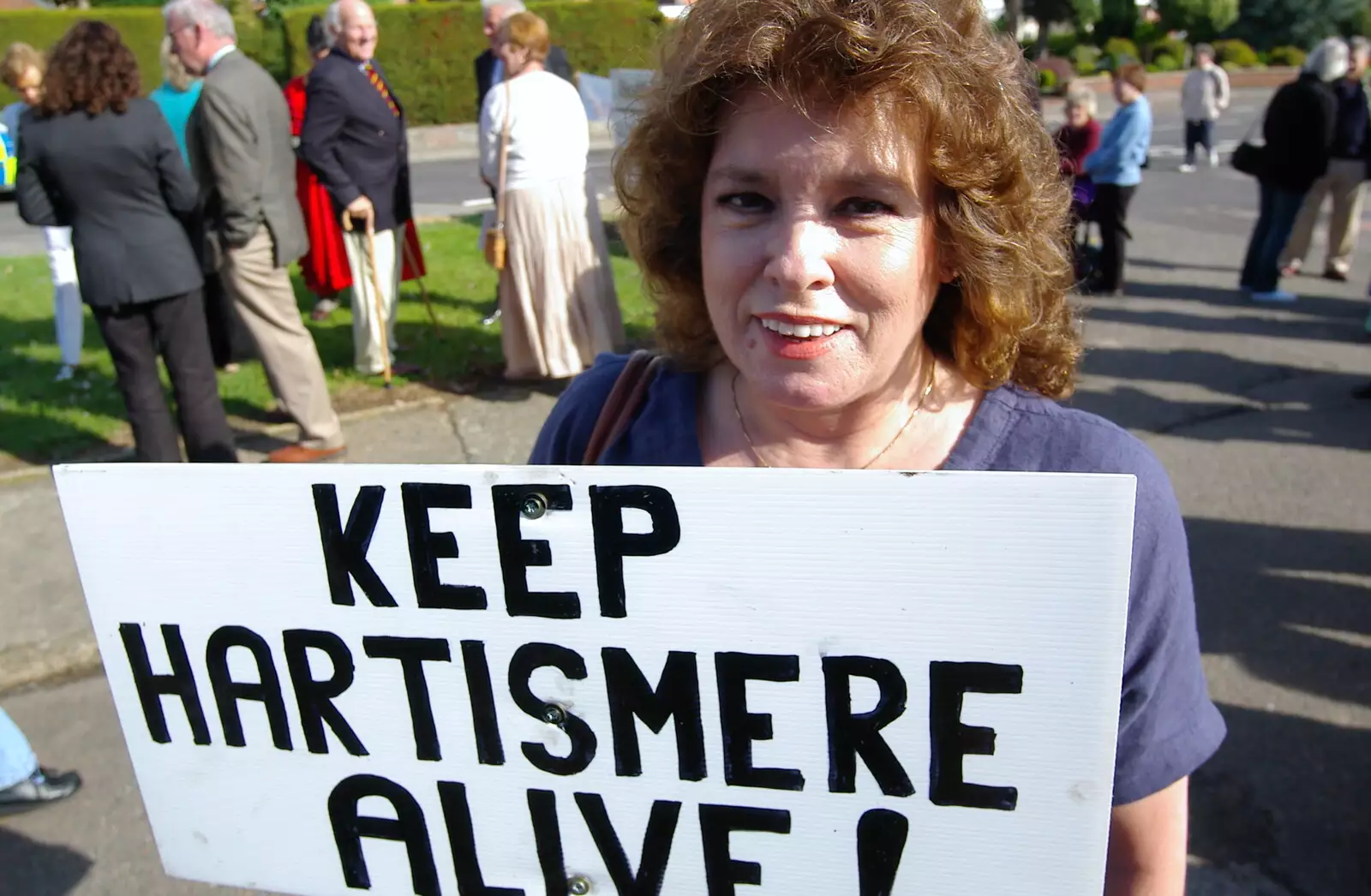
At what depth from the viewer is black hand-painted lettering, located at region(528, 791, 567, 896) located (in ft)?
3.96

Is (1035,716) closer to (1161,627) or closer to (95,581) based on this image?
(1161,627)

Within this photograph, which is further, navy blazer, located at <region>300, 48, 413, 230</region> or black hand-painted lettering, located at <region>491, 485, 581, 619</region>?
navy blazer, located at <region>300, 48, 413, 230</region>

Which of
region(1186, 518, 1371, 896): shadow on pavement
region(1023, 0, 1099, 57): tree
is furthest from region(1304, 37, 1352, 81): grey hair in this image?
region(1023, 0, 1099, 57): tree

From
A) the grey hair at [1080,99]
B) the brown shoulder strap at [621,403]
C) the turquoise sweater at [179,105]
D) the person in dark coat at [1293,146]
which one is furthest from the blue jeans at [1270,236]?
the brown shoulder strap at [621,403]

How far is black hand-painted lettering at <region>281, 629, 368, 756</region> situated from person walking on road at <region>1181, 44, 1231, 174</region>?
15936mm

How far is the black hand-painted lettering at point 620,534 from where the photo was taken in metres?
1.10

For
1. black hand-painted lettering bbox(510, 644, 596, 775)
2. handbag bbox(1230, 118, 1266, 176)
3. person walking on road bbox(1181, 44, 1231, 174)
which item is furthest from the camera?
person walking on road bbox(1181, 44, 1231, 174)

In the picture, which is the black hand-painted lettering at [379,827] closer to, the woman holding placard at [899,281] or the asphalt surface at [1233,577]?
the woman holding placard at [899,281]

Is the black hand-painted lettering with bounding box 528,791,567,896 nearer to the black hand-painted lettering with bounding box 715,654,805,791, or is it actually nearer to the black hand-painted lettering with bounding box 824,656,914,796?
the black hand-painted lettering with bounding box 715,654,805,791

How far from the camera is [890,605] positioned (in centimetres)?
108

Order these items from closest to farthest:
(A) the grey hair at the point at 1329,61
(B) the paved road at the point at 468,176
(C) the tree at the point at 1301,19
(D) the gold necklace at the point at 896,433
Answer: (D) the gold necklace at the point at 896,433 → (A) the grey hair at the point at 1329,61 → (B) the paved road at the point at 468,176 → (C) the tree at the point at 1301,19

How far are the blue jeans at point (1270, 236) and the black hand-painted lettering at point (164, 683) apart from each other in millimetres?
8618

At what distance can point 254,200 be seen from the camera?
15.9 feet

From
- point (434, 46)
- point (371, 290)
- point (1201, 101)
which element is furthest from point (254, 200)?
point (434, 46)
